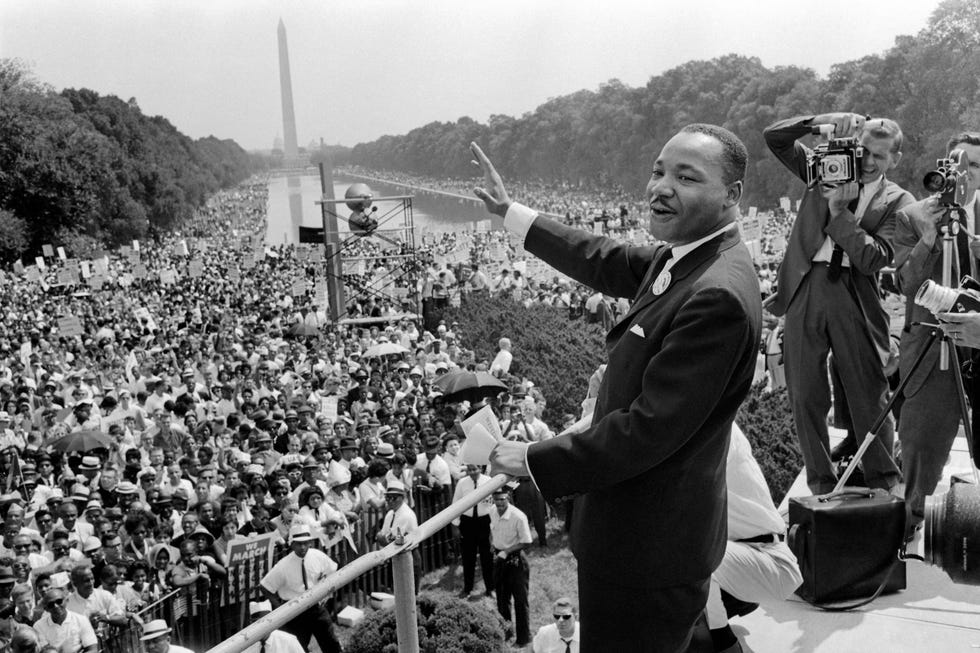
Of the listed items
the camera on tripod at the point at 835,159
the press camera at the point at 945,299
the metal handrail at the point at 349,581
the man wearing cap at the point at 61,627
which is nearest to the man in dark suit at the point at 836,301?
the camera on tripod at the point at 835,159

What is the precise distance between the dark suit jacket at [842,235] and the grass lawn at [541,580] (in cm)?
533

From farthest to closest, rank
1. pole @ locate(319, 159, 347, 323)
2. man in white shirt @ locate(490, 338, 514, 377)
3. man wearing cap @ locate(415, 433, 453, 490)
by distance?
pole @ locate(319, 159, 347, 323) < man in white shirt @ locate(490, 338, 514, 377) < man wearing cap @ locate(415, 433, 453, 490)

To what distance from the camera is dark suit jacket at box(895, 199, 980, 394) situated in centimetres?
436

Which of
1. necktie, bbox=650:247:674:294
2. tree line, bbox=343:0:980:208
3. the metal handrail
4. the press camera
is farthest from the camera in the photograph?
tree line, bbox=343:0:980:208

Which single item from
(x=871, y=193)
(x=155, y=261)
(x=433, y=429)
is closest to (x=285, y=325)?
(x=433, y=429)

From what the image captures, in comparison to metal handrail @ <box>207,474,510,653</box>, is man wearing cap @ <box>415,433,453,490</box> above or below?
below

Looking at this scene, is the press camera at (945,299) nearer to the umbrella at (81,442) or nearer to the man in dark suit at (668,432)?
the man in dark suit at (668,432)

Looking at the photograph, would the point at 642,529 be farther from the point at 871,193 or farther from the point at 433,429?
the point at 433,429

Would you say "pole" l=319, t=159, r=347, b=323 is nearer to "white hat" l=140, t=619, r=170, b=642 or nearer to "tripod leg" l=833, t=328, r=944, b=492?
"white hat" l=140, t=619, r=170, b=642

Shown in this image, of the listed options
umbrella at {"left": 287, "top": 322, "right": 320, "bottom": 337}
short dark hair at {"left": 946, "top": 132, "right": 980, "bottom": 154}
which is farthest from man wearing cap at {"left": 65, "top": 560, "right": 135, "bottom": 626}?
umbrella at {"left": 287, "top": 322, "right": 320, "bottom": 337}

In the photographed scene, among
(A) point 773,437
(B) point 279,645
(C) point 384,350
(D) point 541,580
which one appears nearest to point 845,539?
(B) point 279,645

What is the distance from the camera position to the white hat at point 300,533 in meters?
8.07

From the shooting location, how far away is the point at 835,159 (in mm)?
4156

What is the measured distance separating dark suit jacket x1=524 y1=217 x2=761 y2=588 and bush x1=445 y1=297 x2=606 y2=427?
494 inches
